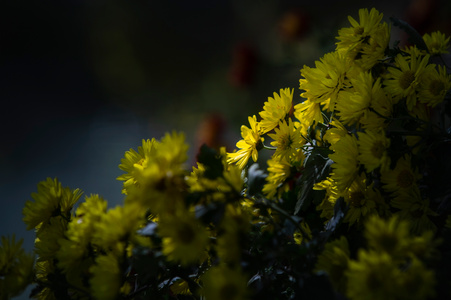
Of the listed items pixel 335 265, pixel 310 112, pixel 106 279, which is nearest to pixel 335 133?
pixel 310 112

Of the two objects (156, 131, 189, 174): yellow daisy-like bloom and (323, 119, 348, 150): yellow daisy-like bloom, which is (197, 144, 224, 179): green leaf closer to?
(156, 131, 189, 174): yellow daisy-like bloom

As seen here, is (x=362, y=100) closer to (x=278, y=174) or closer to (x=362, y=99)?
(x=362, y=99)

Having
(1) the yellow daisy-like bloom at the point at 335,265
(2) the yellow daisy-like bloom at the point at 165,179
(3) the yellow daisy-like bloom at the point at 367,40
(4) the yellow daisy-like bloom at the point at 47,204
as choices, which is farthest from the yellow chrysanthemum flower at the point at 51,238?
(3) the yellow daisy-like bloom at the point at 367,40

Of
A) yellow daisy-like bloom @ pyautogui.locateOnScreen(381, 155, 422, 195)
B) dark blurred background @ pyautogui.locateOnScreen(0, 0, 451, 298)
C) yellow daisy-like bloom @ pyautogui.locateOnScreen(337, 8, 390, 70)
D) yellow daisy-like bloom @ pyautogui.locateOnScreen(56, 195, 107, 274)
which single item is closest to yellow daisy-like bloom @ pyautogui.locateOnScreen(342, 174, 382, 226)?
yellow daisy-like bloom @ pyautogui.locateOnScreen(381, 155, 422, 195)

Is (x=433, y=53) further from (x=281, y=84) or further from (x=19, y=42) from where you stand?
(x=19, y=42)

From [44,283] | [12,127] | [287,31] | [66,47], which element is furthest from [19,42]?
[44,283]
